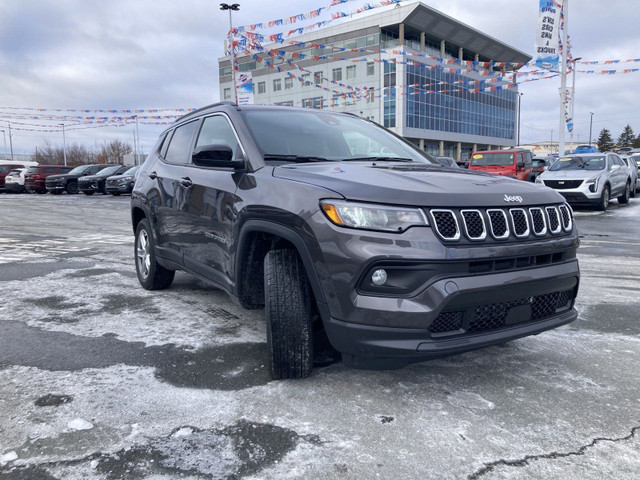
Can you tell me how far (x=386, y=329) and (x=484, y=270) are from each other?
0.56 meters

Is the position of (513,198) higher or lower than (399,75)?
lower

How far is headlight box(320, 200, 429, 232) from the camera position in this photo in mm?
2379

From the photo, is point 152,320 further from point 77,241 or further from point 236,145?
point 77,241

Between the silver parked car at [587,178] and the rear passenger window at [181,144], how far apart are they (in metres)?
10.7

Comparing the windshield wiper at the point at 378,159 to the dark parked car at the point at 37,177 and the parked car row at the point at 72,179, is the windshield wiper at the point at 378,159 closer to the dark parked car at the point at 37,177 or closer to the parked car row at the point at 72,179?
the parked car row at the point at 72,179

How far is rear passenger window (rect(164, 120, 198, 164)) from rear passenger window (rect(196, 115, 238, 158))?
0.20 meters

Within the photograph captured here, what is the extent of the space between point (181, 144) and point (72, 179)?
24.9 metres

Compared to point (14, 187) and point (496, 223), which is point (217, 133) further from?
point (14, 187)

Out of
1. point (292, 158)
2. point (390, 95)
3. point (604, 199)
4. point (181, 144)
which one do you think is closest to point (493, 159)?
point (604, 199)

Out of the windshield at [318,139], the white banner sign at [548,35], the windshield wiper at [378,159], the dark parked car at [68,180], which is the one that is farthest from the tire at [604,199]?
the dark parked car at [68,180]

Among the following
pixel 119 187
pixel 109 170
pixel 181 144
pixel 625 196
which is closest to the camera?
pixel 181 144

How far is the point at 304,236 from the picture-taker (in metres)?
2.58

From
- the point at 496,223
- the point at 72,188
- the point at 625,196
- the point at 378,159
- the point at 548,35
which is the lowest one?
the point at 625,196

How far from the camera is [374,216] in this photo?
242 centimetres
